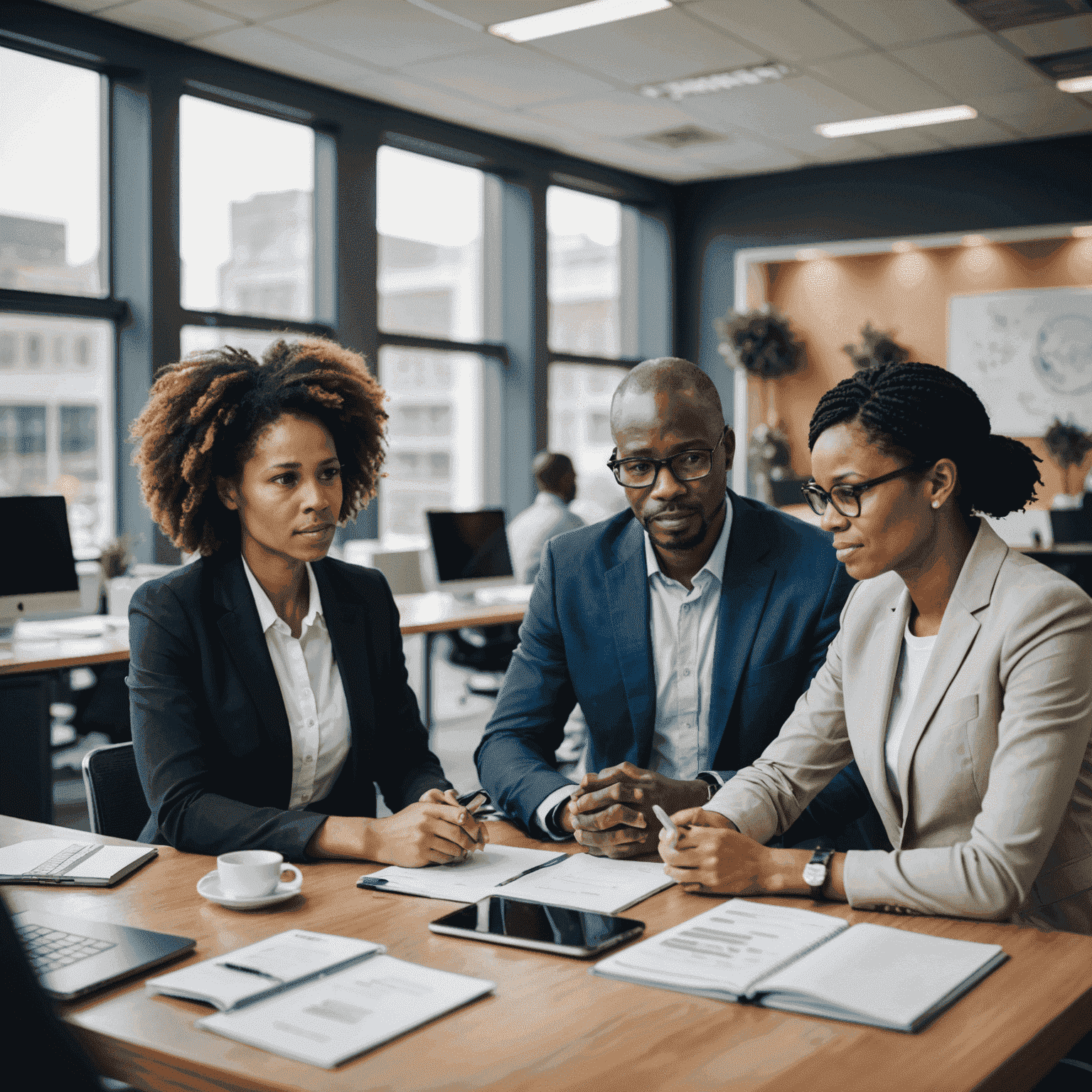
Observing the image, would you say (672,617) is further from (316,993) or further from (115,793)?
(316,993)

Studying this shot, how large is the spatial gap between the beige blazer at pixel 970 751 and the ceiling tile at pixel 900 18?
4282 millimetres

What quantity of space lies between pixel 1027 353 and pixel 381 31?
4806 mm

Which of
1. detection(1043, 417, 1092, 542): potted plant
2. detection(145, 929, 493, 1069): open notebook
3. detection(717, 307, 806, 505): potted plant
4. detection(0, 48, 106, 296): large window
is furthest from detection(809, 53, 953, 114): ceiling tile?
detection(145, 929, 493, 1069): open notebook

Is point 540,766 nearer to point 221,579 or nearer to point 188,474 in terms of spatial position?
point 221,579

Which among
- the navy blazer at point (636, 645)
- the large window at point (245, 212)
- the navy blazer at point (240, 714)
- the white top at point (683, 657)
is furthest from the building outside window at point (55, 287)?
the white top at point (683, 657)

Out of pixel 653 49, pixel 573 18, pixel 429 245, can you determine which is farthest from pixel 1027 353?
pixel 573 18

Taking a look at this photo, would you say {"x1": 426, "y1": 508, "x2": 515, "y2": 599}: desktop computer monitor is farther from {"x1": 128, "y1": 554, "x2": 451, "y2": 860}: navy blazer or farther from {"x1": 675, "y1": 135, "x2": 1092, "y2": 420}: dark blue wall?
{"x1": 128, "y1": 554, "x2": 451, "y2": 860}: navy blazer

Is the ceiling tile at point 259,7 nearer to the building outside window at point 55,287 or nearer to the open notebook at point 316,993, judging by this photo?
the building outside window at point 55,287

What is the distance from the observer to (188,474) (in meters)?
2.05

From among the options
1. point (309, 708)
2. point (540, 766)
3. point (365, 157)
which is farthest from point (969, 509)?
point (365, 157)

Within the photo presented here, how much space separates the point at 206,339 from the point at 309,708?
4.51 metres

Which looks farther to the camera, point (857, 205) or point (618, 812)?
point (857, 205)

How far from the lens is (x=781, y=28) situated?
545 centimetres

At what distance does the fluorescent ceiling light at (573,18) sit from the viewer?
5.20 metres
